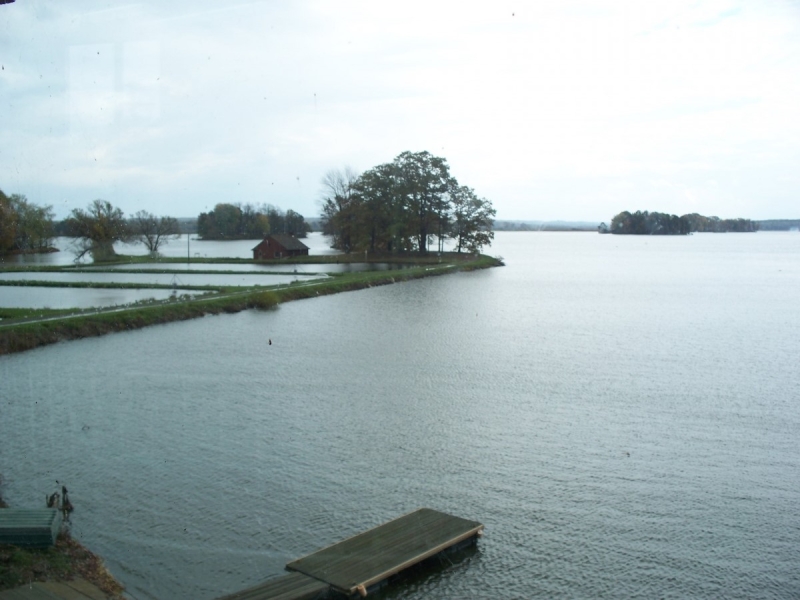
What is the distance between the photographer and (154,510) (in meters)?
10.3

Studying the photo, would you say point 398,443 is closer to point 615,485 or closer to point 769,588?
point 615,485

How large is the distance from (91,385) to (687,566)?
46.7 feet

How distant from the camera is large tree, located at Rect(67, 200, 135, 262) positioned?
60.5 m

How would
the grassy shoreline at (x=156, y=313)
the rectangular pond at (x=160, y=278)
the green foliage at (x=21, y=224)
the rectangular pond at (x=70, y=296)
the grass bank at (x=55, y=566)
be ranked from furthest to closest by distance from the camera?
the green foliage at (x=21, y=224) < the rectangular pond at (x=160, y=278) < the rectangular pond at (x=70, y=296) < the grassy shoreline at (x=156, y=313) < the grass bank at (x=55, y=566)

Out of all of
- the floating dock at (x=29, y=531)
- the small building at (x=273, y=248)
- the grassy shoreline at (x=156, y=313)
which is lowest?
the floating dock at (x=29, y=531)

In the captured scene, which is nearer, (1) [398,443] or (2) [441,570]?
(2) [441,570]

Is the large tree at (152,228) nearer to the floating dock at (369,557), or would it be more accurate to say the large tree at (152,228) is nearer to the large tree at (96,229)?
the large tree at (96,229)

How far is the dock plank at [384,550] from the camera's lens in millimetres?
8211

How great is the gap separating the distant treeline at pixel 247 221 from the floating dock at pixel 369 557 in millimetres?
85099

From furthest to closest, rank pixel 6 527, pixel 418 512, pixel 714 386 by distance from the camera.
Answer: pixel 714 386 < pixel 418 512 < pixel 6 527

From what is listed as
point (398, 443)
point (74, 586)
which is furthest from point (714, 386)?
point (74, 586)

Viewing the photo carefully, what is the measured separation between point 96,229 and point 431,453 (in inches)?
2188

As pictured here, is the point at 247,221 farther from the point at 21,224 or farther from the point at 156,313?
the point at 156,313

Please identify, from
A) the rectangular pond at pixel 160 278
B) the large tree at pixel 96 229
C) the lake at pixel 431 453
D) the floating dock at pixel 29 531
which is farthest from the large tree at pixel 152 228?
the floating dock at pixel 29 531
